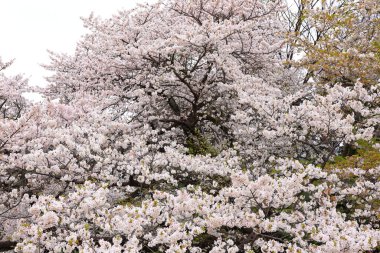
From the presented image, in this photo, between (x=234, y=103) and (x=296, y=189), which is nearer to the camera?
(x=296, y=189)

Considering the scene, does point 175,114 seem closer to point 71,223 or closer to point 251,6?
point 251,6

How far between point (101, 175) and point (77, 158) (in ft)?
3.18

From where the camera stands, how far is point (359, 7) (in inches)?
530

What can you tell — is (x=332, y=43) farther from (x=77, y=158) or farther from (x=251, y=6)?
(x=77, y=158)

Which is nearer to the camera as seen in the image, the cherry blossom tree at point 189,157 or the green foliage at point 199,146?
A: the cherry blossom tree at point 189,157

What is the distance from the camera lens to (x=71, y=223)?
5.81 metres

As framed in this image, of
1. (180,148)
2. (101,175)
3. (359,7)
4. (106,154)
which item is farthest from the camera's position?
(359,7)

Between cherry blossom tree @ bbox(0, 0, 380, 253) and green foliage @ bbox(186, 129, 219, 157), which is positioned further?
green foliage @ bbox(186, 129, 219, 157)

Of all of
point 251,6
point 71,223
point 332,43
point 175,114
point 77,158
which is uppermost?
point 251,6

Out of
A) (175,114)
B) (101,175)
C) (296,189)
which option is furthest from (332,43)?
(101,175)

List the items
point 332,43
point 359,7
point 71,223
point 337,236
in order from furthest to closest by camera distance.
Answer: point 359,7, point 332,43, point 71,223, point 337,236

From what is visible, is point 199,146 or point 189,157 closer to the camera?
point 189,157

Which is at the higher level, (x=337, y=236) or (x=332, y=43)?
(x=332, y=43)

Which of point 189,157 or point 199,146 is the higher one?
point 199,146
